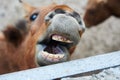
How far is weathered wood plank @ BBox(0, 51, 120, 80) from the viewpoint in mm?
1772

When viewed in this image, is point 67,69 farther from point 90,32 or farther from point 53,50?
point 90,32

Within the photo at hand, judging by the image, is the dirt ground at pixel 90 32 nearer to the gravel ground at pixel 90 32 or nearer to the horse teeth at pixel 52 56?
the gravel ground at pixel 90 32

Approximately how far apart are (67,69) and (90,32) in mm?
4350

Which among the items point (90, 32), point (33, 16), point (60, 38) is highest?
point (60, 38)

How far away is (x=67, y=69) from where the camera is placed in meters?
1.85

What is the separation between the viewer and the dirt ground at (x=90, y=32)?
5.80 m

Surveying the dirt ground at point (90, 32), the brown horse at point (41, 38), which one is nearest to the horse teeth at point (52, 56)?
the brown horse at point (41, 38)

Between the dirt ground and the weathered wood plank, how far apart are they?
3590 mm

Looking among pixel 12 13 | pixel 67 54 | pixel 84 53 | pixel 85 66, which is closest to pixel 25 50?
pixel 67 54

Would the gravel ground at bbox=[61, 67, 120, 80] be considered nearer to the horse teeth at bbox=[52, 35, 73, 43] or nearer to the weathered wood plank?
the weathered wood plank

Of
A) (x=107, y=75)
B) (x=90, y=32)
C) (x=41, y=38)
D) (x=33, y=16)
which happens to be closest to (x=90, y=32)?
(x=90, y=32)

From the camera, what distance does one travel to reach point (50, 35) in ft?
7.55

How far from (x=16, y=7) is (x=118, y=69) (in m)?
4.54

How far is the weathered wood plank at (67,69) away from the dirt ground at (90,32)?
11.8ft
